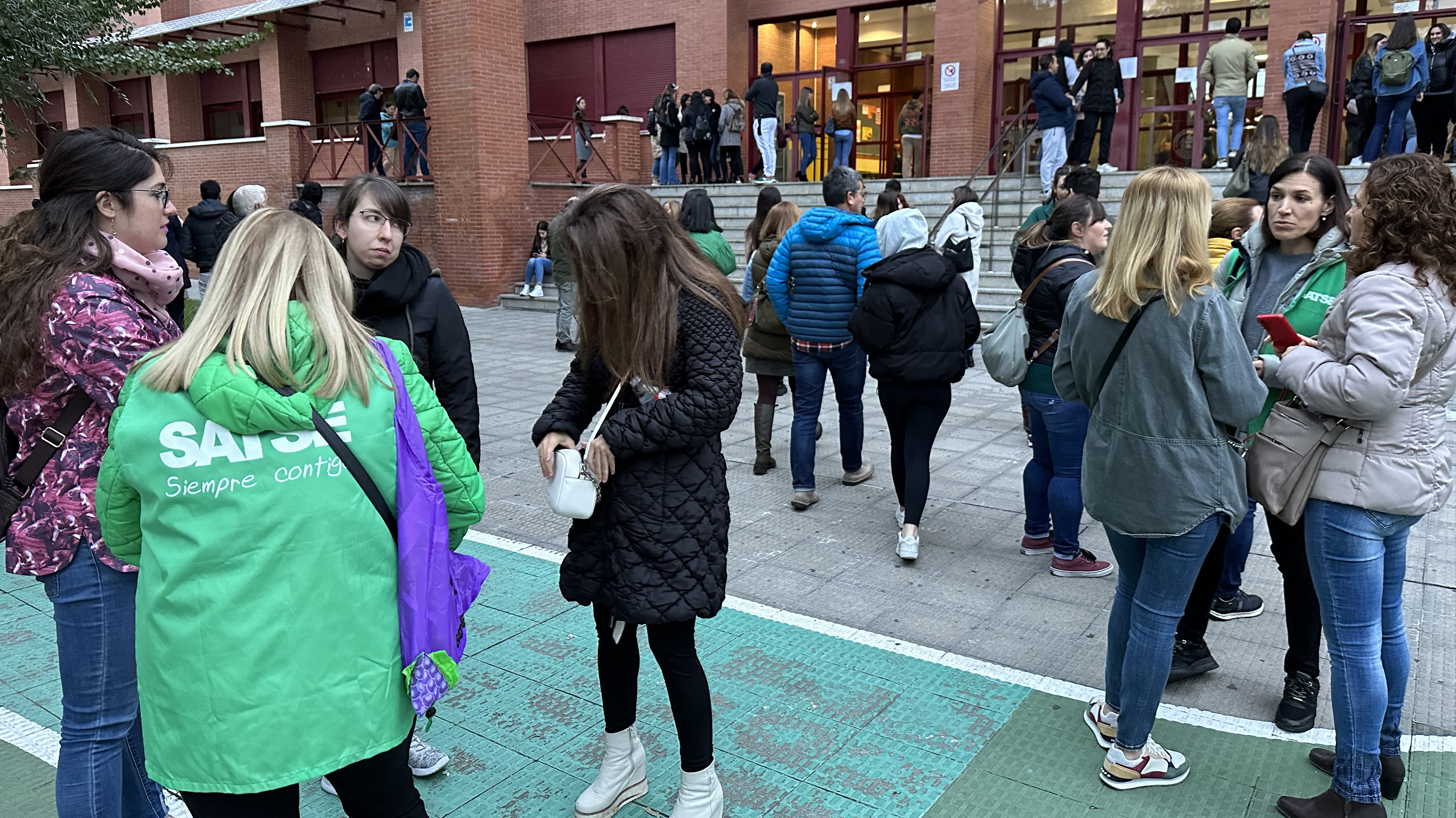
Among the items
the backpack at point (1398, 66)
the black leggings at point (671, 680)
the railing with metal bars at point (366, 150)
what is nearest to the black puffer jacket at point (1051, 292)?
the black leggings at point (671, 680)

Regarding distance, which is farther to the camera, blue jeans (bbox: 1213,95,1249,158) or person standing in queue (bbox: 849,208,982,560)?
blue jeans (bbox: 1213,95,1249,158)

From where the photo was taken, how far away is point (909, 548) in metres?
5.09

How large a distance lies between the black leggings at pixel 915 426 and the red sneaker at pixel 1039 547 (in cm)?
57

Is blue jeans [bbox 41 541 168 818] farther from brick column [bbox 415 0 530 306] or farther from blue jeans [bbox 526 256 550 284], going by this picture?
brick column [bbox 415 0 530 306]

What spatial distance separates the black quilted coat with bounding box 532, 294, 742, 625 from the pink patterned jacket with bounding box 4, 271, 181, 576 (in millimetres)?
1131

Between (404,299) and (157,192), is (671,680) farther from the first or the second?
(157,192)

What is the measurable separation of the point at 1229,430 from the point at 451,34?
621 inches

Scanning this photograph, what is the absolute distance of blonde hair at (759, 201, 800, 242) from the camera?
6.95m

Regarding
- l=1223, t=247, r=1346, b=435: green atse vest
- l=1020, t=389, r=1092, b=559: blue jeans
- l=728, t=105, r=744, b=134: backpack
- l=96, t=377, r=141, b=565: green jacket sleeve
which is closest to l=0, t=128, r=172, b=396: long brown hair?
l=96, t=377, r=141, b=565: green jacket sleeve

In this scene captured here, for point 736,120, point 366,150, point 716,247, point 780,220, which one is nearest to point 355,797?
point 780,220

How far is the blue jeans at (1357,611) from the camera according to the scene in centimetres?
279

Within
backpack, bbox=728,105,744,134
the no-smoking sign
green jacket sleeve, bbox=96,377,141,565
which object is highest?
the no-smoking sign

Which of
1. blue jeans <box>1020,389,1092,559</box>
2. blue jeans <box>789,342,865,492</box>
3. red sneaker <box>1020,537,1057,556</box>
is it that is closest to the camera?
blue jeans <box>1020,389,1092,559</box>

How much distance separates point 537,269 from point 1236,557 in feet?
45.7
